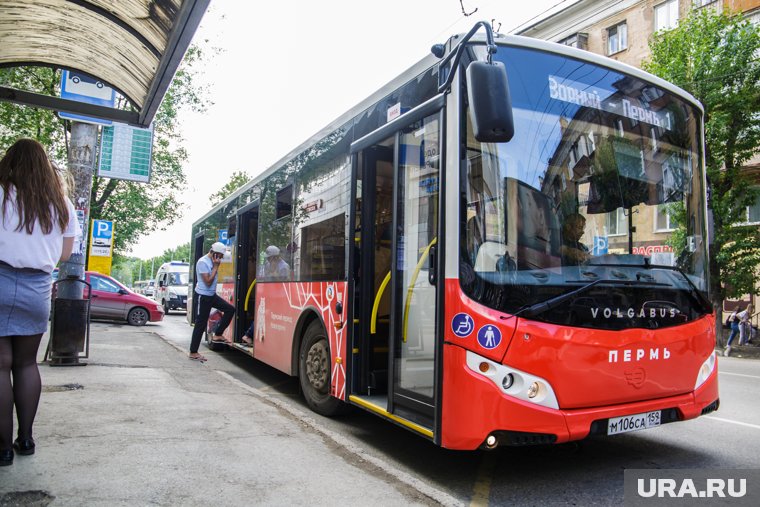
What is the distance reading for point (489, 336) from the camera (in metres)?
3.70

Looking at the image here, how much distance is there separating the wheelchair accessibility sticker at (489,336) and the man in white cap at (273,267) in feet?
13.0

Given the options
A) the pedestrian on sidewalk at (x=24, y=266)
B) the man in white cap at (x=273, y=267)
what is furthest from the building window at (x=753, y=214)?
the pedestrian on sidewalk at (x=24, y=266)

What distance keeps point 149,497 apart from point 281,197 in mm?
5032

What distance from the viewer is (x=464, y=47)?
3980 mm

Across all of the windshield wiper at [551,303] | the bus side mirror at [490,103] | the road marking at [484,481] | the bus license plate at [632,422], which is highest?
the bus side mirror at [490,103]

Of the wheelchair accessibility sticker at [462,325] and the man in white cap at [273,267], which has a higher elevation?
the man in white cap at [273,267]

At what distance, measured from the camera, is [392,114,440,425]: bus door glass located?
4207 millimetres

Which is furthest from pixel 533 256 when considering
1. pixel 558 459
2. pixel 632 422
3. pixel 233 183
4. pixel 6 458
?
pixel 233 183

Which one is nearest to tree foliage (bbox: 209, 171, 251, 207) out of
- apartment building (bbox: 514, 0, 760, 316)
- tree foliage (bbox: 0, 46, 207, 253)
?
tree foliage (bbox: 0, 46, 207, 253)

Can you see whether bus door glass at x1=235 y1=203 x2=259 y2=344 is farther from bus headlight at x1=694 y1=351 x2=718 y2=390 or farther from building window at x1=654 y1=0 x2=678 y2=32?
building window at x1=654 y1=0 x2=678 y2=32

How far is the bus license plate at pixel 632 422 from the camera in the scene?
3.91 m

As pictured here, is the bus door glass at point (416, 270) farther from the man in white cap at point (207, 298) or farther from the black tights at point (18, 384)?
the man in white cap at point (207, 298)

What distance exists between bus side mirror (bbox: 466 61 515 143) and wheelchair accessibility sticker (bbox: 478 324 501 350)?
3.79 feet

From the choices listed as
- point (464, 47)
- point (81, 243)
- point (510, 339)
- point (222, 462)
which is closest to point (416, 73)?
point (464, 47)
